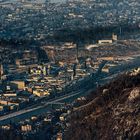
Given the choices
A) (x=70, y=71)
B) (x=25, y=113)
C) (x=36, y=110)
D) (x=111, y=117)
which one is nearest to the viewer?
(x=111, y=117)

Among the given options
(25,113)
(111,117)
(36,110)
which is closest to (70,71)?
(36,110)

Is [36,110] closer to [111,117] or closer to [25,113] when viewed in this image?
[25,113]

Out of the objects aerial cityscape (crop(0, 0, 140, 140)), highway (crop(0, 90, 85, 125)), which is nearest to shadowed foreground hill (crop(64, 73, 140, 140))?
aerial cityscape (crop(0, 0, 140, 140))

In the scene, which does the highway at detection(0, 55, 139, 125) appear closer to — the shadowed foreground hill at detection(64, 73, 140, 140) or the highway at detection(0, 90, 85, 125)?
the highway at detection(0, 90, 85, 125)

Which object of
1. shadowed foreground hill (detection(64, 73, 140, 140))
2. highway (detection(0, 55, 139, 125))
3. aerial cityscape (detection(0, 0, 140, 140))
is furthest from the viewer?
highway (detection(0, 55, 139, 125))

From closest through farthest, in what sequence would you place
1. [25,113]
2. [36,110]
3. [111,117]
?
[111,117] → [25,113] → [36,110]

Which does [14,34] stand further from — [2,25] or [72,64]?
[72,64]

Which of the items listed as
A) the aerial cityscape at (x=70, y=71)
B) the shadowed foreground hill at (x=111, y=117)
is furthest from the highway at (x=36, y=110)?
the shadowed foreground hill at (x=111, y=117)

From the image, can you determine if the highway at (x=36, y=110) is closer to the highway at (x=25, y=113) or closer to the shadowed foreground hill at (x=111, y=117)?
the highway at (x=25, y=113)
